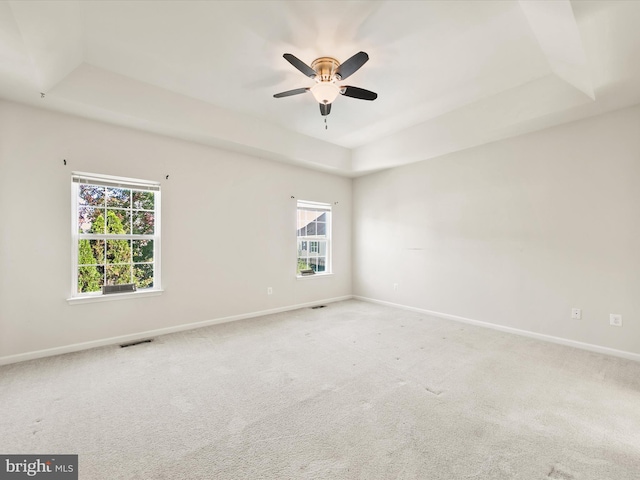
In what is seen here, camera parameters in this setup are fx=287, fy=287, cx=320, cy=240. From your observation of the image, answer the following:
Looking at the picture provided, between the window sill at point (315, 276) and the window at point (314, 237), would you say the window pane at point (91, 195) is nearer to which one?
the window at point (314, 237)

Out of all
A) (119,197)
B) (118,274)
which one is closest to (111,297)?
(118,274)

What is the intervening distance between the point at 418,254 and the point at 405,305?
0.93 meters

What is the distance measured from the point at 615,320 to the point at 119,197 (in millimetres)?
5803

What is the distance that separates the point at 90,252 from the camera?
3322 mm

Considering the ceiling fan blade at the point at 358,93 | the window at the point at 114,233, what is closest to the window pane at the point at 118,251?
the window at the point at 114,233

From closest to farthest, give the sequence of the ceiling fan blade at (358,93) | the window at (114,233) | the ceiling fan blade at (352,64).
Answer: the ceiling fan blade at (352,64) < the ceiling fan blade at (358,93) < the window at (114,233)

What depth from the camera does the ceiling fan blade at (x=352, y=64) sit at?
222 centimetres

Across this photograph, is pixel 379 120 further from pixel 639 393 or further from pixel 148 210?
pixel 639 393

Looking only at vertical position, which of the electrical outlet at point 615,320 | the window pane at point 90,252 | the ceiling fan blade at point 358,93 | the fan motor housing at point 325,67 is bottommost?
the electrical outlet at point 615,320

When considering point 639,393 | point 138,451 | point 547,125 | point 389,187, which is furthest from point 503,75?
point 138,451

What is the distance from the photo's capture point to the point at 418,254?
4.83 metres

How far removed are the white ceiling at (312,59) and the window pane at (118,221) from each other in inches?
41.7

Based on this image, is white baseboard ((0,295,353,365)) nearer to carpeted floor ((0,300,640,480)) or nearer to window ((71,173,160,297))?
carpeted floor ((0,300,640,480))

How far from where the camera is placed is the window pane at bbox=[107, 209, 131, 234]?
3.45m
